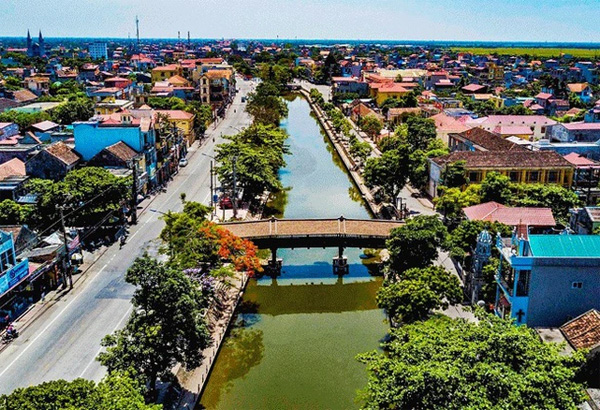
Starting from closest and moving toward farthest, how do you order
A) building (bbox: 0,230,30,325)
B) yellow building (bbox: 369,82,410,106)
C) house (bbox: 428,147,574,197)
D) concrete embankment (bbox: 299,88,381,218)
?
building (bbox: 0,230,30,325) → house (bbox: 428,147,574,197) → concrete embankment (bbox: 299,88,381,218) → yellow building (bbox: 369,82,410,106)

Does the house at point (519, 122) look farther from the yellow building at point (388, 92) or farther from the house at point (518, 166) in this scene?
the yellow building at point (388, 92)

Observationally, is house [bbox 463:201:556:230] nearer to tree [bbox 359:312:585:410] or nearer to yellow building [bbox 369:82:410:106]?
tree [bbox 359:312:585:410]

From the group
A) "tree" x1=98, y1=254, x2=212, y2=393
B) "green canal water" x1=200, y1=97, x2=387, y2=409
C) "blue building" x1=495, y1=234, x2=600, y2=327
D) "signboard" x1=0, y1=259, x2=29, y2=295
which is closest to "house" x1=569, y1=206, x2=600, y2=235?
"blue building" x1=495, y1=234, x2=600, y2=327

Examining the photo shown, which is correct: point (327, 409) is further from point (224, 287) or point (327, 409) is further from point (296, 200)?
point (296, 200)

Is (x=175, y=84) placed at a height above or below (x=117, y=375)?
above

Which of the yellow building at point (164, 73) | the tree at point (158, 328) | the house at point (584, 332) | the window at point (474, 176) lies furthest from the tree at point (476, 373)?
the yellow building at point (164, 73)

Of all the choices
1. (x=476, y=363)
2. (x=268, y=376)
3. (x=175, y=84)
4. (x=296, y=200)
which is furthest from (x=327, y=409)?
(x=175, y=84)

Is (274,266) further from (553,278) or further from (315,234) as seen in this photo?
(553,278)
